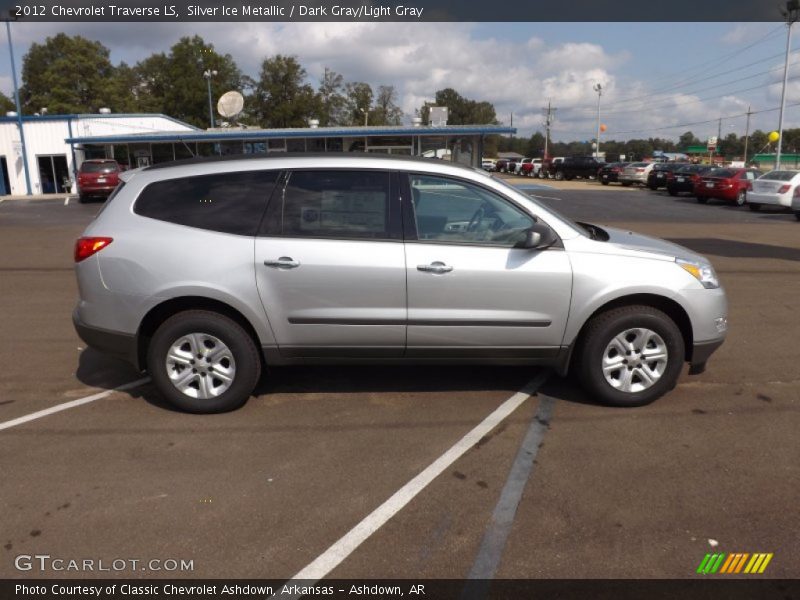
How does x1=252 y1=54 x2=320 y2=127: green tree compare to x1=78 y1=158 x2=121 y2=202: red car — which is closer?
x1=78 y1=158 x2=121 y2=202: red car

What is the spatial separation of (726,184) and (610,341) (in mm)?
24361

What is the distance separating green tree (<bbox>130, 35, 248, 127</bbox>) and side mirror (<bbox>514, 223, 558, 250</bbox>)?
79.4 metres

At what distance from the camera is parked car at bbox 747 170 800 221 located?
21.8 meters

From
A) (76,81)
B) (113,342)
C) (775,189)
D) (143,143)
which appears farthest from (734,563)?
(76,81)

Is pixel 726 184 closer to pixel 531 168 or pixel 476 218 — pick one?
pixel 476 218

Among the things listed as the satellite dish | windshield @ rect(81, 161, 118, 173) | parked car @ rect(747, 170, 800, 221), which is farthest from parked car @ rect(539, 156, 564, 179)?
windshield @ rect(81, 161, 118, 173)

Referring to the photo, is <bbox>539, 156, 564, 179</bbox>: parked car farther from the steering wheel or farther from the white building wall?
the steering wheel

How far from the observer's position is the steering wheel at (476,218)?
178 inches

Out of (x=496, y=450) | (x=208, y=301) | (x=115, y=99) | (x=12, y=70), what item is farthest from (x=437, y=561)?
(x=115, y=99)

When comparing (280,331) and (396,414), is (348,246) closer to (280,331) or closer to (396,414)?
(280,331)

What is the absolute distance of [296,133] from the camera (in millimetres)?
32969

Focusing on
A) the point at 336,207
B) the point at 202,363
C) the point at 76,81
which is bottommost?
the point at 202,363

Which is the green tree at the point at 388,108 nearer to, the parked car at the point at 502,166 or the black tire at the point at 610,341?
the parked car at the point at 502,166

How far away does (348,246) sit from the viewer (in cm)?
441
